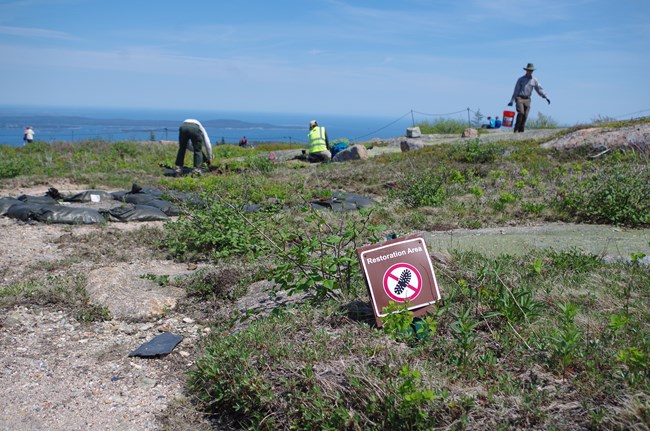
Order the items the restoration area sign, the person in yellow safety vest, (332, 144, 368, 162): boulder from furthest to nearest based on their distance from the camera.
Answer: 1. the person in yellow safety vest
2. (332, 144, 368, 162): boulder
3. the restoration area sign

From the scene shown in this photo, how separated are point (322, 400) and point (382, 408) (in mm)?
327

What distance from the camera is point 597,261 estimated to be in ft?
15.7

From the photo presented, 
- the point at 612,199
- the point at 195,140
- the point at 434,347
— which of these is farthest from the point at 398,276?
the point at 195,140

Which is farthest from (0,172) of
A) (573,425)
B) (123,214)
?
(573,425)

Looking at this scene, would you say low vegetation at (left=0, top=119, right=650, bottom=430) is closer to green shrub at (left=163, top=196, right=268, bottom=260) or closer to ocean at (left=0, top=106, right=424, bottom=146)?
green shrub at (left=163, top=196, right=268, bottom=260)

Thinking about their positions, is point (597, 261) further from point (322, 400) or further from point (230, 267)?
point (230, 267)

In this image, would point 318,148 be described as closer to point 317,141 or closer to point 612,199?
point 317,141

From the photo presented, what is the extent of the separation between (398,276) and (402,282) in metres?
0.05

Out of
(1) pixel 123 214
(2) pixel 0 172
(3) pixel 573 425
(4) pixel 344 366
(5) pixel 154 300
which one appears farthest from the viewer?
(2) pixel 0 172

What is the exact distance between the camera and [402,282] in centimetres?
374

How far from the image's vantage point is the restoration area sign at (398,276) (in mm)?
3689

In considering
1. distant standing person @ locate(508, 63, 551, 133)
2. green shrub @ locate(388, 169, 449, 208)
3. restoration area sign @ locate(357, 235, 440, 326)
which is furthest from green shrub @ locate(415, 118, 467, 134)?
restoration area sign @ locate(357, 235, 440, 326)

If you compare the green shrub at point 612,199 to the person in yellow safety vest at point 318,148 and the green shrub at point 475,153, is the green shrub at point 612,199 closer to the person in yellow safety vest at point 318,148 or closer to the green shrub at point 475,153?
the green shrub at point 475,153

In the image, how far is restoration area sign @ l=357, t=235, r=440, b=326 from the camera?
12.1ft
